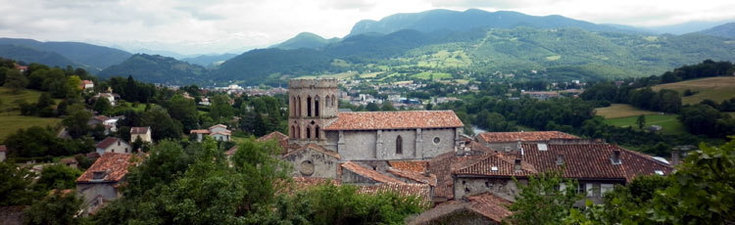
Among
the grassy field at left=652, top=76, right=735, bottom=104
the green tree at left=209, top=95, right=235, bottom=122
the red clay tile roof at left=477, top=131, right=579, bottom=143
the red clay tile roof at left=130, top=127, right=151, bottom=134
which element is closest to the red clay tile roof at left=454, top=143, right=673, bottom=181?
the red clay tile roof at left=477, top=131, right=579, bottom=143

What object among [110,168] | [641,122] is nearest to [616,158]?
[110,168]

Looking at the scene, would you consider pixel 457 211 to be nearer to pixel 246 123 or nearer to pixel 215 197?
pixel 215 197

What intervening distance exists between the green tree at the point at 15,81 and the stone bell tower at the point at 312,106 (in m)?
74.8

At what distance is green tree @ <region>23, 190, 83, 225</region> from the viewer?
2723 centimetres

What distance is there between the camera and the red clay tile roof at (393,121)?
155 feet

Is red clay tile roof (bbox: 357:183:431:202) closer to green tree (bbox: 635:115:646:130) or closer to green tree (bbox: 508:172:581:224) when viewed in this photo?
green tree (bbox: 508:172:581:224)

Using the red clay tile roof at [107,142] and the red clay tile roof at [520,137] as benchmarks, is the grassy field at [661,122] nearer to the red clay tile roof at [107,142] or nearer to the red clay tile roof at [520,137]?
the red clay tile roof at [520,137]

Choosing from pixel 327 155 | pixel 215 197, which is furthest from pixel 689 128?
pixel 215 197

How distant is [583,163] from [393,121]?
732 inches

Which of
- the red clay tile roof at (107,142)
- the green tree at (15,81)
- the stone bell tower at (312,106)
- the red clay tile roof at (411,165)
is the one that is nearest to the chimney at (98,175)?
the stone bell tower at (312,106)

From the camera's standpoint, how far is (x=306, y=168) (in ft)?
133

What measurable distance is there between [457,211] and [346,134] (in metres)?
25.9

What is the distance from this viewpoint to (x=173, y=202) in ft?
→ 72.7

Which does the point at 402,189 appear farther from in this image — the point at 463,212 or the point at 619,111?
the point at 619,111
